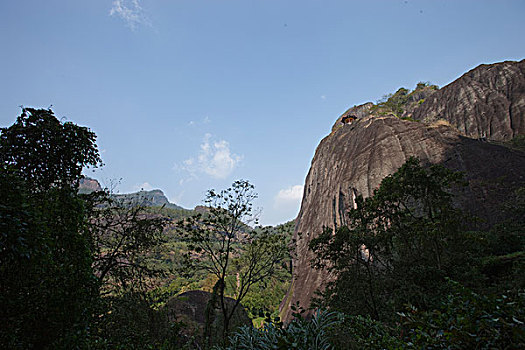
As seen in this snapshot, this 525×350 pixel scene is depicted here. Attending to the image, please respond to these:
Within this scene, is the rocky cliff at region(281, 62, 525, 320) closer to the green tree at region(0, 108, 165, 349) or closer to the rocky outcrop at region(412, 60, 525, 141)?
the rocky outcrop at region(412, 60, 525, 141)

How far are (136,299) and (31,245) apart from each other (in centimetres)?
563

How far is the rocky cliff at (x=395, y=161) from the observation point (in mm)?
17941

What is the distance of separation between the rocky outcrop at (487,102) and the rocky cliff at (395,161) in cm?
11

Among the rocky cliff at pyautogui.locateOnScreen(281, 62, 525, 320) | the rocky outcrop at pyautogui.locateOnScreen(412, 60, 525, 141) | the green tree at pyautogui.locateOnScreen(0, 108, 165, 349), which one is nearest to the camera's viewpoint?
the green tree at pyautogui.locateOnScreen(0, 108, 165, 349)

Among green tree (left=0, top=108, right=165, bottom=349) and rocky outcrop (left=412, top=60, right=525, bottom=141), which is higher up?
rocky outcrop (left=412, top=60, right=525, bottom=141)

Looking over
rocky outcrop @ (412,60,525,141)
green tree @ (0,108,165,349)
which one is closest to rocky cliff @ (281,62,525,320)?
rocky outcrop @ (412,60,525,141)

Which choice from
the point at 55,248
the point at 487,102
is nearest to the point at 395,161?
the point at 487,102

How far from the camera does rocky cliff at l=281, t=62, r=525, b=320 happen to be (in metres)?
17.9

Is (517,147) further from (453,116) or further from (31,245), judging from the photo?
(31,245)

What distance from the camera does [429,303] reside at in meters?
7.66

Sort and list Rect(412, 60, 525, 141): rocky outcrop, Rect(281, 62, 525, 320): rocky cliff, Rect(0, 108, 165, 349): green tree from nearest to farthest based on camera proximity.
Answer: Rect(0, 108, 165, 349): green tree → Rect(281, 62, 525, 320): rocky cliff → Rect(412, 60, 525, 141): rocky outcrop

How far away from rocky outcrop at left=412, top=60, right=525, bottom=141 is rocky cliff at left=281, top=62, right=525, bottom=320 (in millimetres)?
112

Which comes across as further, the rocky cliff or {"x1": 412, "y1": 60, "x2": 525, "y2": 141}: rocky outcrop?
{"x1": 412, "y1": 60, "x2": 525, "y2": 141}: rocky outcrop

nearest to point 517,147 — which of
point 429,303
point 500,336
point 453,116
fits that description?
point 453,116
